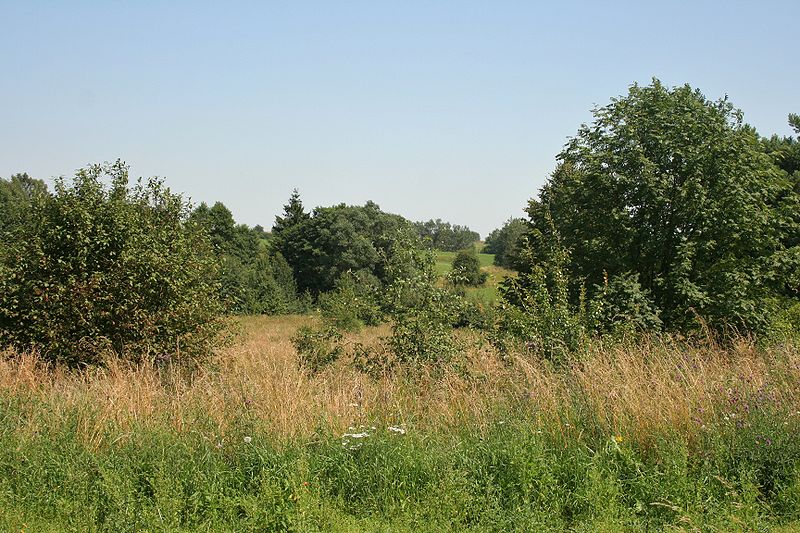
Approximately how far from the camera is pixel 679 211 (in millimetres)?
14289

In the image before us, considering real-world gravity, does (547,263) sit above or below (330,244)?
below

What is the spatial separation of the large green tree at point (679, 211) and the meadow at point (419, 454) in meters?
6.35

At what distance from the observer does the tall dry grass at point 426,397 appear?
6.54 meters

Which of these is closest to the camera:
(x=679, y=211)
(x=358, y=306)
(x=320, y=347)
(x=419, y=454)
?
(x=419, y=454)

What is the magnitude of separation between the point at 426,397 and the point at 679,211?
9102mm

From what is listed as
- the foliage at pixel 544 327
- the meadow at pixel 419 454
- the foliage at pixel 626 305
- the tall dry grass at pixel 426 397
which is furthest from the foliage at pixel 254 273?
the meadow at pixel 419 454

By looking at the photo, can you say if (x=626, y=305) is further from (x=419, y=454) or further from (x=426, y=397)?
(x=419, y=454)

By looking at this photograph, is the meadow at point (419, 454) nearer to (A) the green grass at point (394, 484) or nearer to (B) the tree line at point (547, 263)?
(A) the green grass at point (394, 484)

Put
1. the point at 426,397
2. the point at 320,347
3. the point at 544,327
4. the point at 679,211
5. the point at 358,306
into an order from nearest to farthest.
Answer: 1. the point at 426,397
2. the point at 544,327
3. the point at 358,306
4. the point at 320,347
5. the point at 679,211

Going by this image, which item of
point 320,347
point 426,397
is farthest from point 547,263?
point 426,397

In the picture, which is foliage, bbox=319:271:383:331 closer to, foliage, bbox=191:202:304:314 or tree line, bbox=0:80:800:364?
tree line, bbox=0:80:800:364

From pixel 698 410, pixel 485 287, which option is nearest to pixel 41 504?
pixel 698 410

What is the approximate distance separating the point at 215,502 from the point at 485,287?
48661mm

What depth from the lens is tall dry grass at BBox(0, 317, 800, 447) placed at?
6535mm
